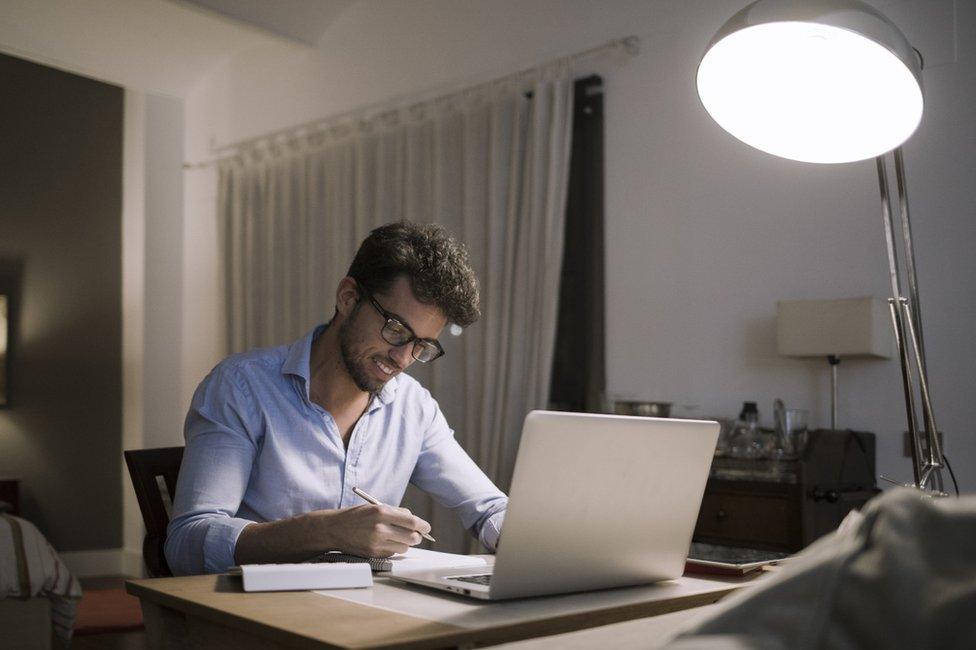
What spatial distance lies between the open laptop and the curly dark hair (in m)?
0.73

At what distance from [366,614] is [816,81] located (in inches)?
43.8

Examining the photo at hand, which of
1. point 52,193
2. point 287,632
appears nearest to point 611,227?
point 287,632

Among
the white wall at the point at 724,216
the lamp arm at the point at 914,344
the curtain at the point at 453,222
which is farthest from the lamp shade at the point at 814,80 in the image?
the curtain at the point at 453,222

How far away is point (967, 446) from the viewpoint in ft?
10.2

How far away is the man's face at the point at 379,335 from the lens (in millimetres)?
2066

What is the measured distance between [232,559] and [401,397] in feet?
2.19

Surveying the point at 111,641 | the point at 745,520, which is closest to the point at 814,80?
the point at 745,520

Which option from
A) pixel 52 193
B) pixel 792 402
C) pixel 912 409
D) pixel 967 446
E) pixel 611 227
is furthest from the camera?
pixel 52 193

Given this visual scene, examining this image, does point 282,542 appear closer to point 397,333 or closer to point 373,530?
point 373,530

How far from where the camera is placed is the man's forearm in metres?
1.57

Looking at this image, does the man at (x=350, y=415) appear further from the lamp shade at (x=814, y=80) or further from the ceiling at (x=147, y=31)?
the ceiling at (x=147, y=31)

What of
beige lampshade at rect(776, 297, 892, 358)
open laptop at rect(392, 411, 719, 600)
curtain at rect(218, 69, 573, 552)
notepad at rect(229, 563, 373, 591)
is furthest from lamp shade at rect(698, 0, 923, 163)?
curtain at rect(218, 69, 573, 552)

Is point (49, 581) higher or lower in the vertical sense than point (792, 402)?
lower

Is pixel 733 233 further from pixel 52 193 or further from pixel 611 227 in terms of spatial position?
pixel 52 193
